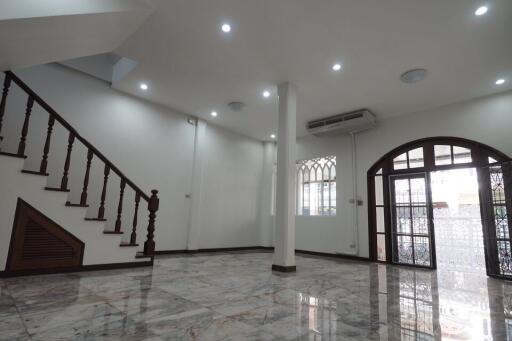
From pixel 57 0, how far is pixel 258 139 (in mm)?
5891

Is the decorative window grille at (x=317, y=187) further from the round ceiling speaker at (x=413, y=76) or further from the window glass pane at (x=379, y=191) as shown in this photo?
the round ceiling speaker at (x=413, y=76)

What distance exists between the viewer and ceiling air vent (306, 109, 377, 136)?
5.78 m

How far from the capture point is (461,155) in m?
5.20

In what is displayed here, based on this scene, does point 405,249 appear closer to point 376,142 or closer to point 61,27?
point 376,142

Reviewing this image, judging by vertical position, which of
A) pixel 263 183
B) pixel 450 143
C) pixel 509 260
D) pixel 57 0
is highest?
pixel 57 0

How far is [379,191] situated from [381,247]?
3.97 feet

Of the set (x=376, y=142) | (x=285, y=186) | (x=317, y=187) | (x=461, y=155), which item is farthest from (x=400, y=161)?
(x=285, y=186)

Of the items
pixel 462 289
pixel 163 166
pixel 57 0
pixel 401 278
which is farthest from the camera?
pixel 163 166

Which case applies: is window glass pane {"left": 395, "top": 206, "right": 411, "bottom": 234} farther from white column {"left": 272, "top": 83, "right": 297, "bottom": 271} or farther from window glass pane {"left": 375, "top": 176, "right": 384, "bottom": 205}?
white column {"left": 272, "top": 83, "right": 297, "bottom": 271}

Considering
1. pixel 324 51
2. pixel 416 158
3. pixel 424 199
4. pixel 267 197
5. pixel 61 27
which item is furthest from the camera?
pixel 267 197

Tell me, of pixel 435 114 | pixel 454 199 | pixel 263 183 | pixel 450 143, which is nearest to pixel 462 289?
pixel 454 199

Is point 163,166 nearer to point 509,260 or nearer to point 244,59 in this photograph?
point 244,59

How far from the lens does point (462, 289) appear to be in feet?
11.5

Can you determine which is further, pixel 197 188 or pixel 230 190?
pixel 230 190
